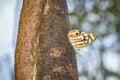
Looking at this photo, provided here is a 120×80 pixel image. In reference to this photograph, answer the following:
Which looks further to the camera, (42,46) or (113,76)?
(113,76)

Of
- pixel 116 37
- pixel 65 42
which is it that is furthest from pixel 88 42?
pixel 116 37

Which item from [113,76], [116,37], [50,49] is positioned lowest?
[113,76]

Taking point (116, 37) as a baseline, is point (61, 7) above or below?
above

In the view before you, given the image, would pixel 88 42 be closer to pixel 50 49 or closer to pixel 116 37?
pixel 50 49
